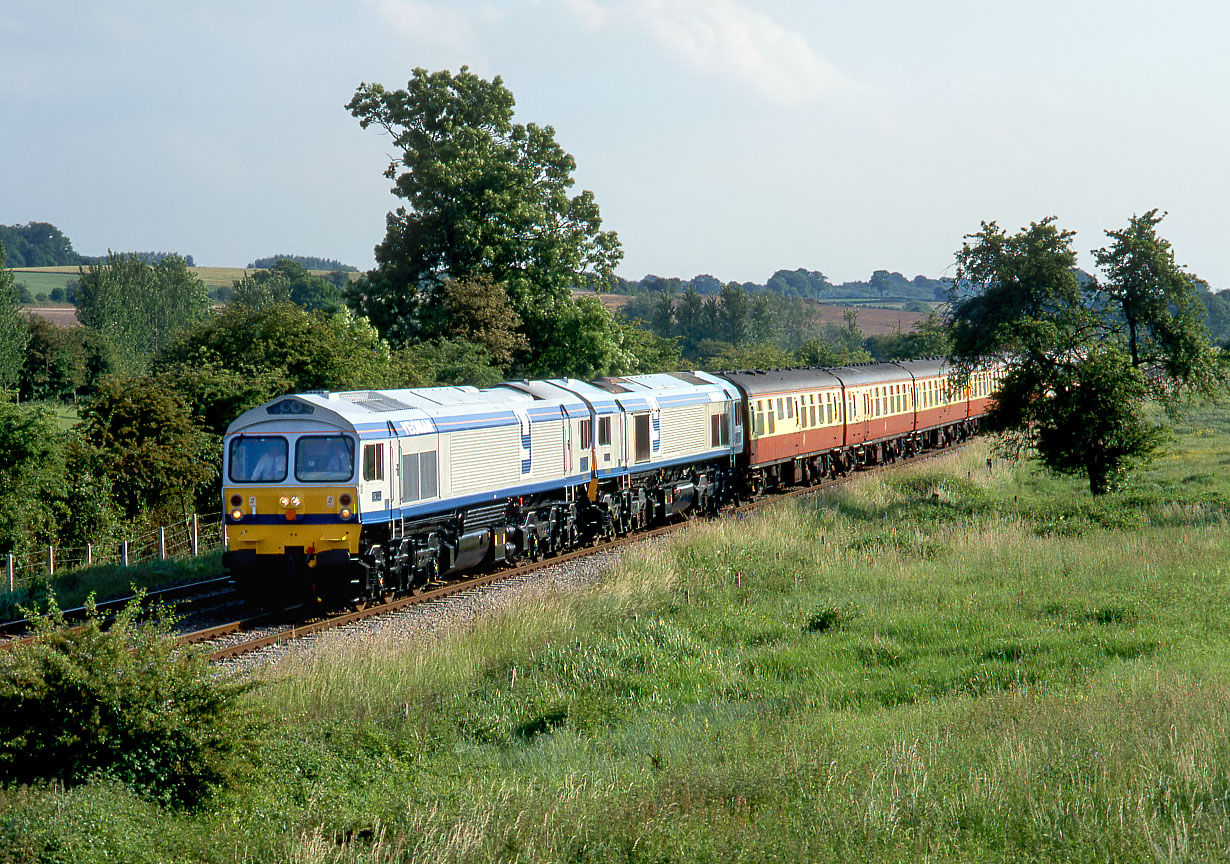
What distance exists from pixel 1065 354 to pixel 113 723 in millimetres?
24709

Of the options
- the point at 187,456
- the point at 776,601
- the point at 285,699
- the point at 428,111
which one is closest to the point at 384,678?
the point at 285,699

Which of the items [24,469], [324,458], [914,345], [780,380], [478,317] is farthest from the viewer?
[914,345]

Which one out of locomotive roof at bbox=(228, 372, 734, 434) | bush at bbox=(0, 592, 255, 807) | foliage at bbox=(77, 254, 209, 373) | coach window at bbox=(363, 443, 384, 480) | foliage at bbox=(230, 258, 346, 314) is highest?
foliage at bbox=(230, 258, 346, 314)

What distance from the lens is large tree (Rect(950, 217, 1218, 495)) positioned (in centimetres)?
2655

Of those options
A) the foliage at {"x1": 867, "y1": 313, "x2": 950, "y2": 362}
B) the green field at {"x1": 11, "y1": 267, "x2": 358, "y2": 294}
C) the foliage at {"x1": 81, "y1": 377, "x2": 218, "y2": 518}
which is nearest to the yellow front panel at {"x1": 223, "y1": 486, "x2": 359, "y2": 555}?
the foliage at {"x1": 81, "y1": 377, "x2": 218, "y2": 518}

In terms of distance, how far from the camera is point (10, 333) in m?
64.4

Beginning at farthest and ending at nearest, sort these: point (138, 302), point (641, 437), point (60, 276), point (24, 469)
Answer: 1. point (60, 276)
2. point (138, 302)
3. point (641, 437)
4. point (24, 469)

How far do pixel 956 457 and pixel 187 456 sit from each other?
90.7 feet

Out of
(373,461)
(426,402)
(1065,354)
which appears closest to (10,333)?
(426,402)

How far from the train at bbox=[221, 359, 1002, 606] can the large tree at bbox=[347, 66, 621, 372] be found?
16375 millimetres

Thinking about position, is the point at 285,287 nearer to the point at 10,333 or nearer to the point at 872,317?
the point at 10,333

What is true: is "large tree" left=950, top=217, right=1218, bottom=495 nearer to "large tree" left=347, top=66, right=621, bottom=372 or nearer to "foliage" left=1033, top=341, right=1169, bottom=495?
"foliage" left=1033, top=341, right=1169, bottom=495

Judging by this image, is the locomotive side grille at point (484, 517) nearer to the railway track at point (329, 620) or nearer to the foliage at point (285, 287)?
Answer: the railway track at point (329, 620)

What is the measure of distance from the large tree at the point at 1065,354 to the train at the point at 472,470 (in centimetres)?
666
